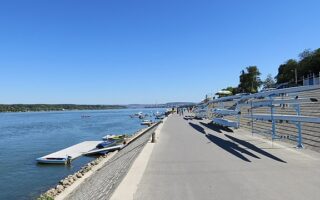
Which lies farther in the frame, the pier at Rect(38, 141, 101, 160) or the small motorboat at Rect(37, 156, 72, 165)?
the pier at Rect(38, 141, 101, 160)

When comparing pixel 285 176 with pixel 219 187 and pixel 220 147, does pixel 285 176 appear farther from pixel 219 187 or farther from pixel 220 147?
pixel 220 147

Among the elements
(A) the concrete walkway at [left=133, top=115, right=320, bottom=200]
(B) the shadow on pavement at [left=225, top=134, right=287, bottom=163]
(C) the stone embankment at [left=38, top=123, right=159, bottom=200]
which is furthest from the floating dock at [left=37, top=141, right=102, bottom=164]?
(A) the concrete walkway at [left=133, top=115, right=320, bottom=200]

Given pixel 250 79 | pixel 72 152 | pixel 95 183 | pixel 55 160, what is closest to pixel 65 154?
pixel 72 152

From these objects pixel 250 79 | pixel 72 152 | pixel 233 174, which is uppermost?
pixel 250 79

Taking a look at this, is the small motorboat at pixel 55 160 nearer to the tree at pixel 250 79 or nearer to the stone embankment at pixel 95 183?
the stone embankment at pixel 95 183

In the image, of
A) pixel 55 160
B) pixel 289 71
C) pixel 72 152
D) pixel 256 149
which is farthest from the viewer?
pixel 289 71

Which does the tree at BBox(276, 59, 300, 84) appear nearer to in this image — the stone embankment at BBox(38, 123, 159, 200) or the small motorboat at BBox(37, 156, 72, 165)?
the small motorboat at BBox(37, 156, 72, 165)

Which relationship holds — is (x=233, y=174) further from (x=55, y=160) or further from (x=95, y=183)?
(x=55, y=160)

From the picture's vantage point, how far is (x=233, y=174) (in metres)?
8.02

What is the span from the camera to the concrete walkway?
6.50 m

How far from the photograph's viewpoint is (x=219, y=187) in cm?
696

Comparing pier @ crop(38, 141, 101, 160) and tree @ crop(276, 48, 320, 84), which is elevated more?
tree @ crop(276, 48, 320, 84)

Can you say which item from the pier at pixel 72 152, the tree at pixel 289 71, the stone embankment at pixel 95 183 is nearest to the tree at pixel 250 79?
the tree at pixel 289 71

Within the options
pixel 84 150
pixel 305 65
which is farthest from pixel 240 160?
pixel 305 65
